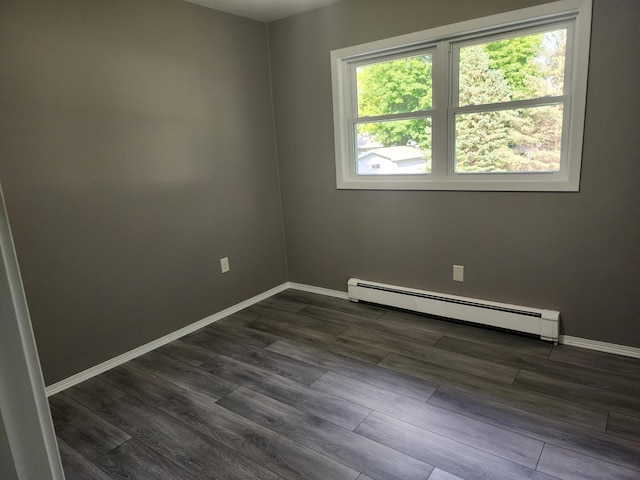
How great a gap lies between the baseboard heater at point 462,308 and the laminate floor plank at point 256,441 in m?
1.59

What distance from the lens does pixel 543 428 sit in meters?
1.92

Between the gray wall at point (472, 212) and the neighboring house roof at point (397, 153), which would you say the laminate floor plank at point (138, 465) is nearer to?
the gray wall at point (472, 212)

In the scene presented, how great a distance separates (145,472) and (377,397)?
1.17 metres

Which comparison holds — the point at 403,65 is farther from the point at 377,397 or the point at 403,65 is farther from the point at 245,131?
the point at 377,397

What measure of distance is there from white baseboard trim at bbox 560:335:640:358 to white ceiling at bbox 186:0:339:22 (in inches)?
115

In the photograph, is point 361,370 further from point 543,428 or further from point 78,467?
point 78,467

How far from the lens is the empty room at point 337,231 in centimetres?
199

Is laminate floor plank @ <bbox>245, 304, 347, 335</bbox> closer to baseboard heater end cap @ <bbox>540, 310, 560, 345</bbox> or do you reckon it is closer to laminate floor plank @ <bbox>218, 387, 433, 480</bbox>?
laminate floor plank @ <bbox>218, 387, 433, 480</bbox>

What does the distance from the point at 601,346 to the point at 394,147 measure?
1.95 meters

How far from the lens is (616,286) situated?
2.47m

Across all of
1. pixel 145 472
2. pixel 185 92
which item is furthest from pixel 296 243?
pixel 145 472

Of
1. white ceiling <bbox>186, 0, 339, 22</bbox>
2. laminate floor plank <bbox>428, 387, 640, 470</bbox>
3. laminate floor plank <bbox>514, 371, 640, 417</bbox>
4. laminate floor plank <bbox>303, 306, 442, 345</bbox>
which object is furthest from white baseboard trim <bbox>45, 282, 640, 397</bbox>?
white ceiling <bbox>186, 0, 339, 22</bbox>

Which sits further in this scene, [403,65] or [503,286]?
[403,65]

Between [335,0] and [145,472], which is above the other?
[335,0]
